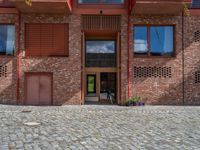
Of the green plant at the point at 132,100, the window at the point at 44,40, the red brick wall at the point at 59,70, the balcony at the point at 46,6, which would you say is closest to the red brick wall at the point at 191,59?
the green plant at the point at 132,100

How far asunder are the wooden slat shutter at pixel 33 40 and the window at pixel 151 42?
274 inches

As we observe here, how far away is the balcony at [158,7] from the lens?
19078mm

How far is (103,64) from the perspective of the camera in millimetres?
22188

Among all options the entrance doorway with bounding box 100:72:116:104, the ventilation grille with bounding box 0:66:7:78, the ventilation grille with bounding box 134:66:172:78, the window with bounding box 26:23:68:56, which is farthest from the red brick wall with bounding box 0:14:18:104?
the ventilation grille with bounding box 134:66:172:78

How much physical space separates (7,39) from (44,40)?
8.93 ft

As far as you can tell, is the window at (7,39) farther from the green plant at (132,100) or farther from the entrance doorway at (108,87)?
the green plant at (132,100)

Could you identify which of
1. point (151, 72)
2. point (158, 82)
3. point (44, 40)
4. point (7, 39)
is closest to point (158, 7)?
point (151, 72)

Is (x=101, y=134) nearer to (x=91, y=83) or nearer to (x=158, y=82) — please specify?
(x=158, y=82)

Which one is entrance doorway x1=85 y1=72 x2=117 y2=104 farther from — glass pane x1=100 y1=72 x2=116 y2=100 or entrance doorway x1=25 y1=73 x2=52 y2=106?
entrance doorway x1=25 y1=73 x2=52 y2=106

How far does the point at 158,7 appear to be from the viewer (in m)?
19.6

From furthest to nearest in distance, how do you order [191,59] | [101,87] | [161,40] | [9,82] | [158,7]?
[101,87] < [161,40] < [191,59] < [9,82] < [158,7]

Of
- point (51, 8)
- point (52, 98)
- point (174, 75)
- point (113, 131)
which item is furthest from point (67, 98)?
point (113, 131)

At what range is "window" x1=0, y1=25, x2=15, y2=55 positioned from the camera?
20844mm

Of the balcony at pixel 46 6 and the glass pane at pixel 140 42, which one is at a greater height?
the balcony at pixel 46 6
